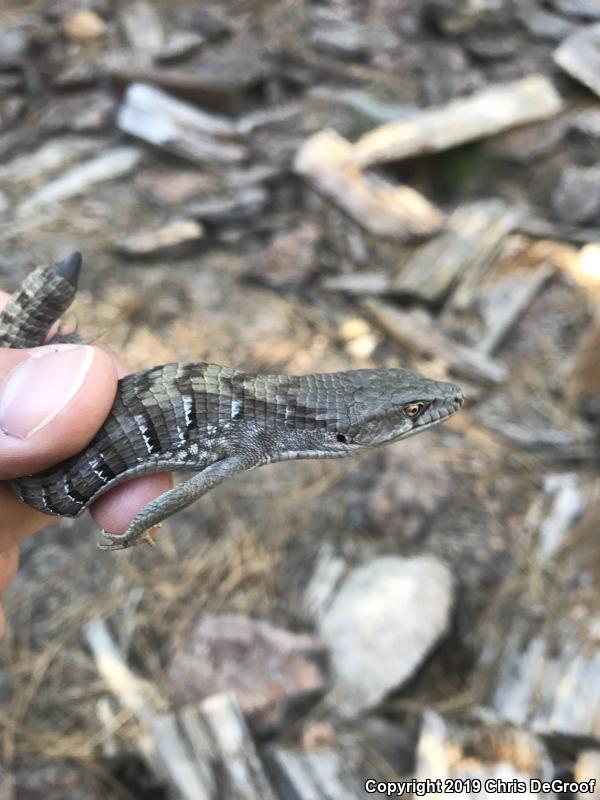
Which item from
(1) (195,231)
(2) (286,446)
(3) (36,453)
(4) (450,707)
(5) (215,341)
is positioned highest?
(3) (36,453)

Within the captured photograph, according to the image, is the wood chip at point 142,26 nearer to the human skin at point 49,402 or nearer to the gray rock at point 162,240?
the gray rock at point 162,240

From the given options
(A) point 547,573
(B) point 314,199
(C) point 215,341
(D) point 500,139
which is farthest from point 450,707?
(D) point 500,139

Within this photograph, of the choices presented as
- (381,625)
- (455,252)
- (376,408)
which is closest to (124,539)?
(376,408)

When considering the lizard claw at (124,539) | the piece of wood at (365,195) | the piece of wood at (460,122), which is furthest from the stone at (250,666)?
the piece of wood at (460,122)

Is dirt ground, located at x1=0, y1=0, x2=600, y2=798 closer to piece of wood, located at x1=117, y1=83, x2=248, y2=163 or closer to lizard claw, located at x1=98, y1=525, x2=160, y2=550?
piece of wood, located at x1=117, y1=83, x2=248, y2=163

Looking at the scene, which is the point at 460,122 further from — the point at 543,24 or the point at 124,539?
the point at 124,539

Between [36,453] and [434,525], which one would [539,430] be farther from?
[36,453]
